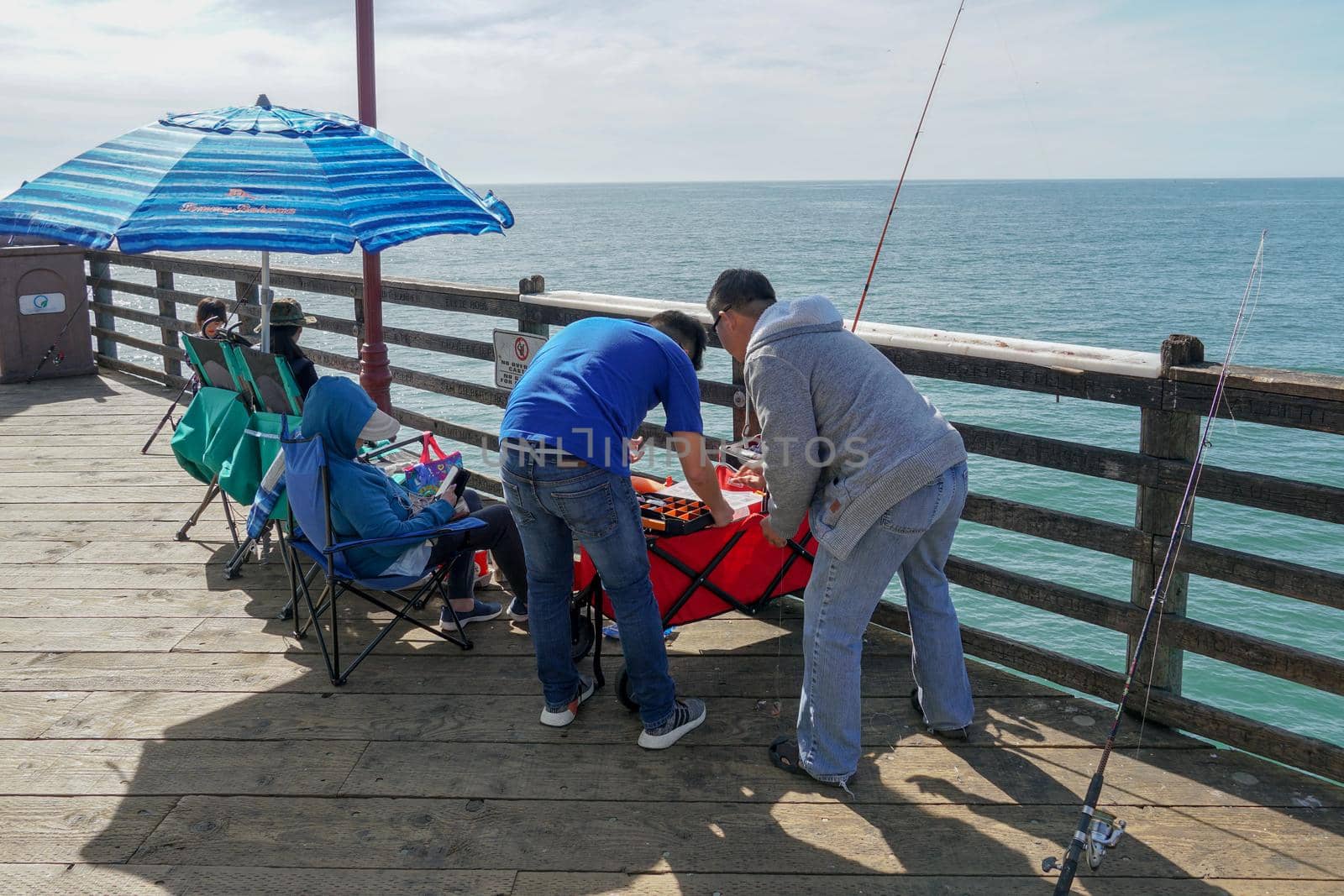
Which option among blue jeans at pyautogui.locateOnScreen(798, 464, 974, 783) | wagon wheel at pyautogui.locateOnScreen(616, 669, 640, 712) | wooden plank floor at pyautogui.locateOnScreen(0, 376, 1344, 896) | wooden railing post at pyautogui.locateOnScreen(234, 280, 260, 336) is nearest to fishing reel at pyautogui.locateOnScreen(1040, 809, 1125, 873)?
wooden plank floor at pyautogui.locateOnScreen(0, 376, 1344, 896)

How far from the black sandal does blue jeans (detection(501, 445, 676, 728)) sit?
37 cm

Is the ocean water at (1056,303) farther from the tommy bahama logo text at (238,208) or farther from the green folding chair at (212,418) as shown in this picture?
the tommy bahama logo text at (238,208)

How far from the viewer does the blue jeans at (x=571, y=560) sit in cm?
349

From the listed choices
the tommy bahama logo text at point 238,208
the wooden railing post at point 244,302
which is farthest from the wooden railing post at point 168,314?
the tommy bahama logo text at point 238,208

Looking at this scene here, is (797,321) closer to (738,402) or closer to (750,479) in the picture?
(750,479)

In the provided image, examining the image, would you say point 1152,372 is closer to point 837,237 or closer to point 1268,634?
point 1268,634

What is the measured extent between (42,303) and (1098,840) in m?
9.85

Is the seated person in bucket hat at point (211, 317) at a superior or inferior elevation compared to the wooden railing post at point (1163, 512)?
superior

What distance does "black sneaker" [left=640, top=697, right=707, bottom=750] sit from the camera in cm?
381

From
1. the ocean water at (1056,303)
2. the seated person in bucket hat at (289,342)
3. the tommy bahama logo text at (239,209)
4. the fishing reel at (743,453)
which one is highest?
the tommy bahama logo text at (239,209)

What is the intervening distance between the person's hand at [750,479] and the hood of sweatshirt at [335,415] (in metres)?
1.33

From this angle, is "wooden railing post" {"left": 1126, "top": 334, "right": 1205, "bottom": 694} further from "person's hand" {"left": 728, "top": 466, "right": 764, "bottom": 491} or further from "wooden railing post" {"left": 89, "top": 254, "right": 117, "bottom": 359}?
"wooden railing post" {"left": 89, "top": 254, "right": 117, "bottom": 359}

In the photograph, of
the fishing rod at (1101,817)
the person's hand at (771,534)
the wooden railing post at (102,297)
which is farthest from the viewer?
the wooden railing post at (102,297)

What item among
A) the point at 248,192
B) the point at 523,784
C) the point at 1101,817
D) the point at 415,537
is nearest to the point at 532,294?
the point at 248,192
